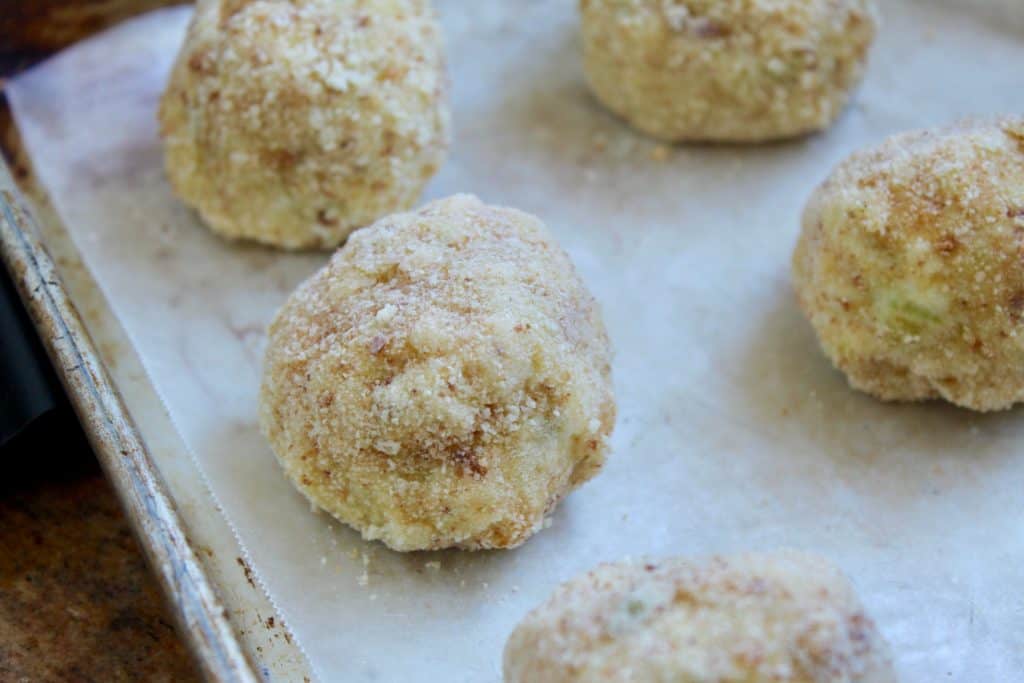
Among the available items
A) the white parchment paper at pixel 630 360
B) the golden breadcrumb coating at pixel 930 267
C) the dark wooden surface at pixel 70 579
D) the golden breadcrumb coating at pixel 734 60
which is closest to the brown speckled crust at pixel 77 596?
the dark wooden surface at pixel 70 579

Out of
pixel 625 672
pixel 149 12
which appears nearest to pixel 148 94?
pixel 149 12

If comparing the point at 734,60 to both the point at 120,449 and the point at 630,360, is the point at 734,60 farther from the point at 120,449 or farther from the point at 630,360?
the point at 120,449

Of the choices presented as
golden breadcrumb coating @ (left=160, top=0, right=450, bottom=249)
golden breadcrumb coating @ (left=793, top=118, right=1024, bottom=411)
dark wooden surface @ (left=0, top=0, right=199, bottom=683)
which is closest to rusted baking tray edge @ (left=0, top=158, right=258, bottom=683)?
dark wooden surface @ (left=0, top=0, right=199, bottom=683)

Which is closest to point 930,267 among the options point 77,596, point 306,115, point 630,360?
point 630,360

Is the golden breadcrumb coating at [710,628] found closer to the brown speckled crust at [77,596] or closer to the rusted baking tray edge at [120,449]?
the rusted baking tray edge at [120,449]

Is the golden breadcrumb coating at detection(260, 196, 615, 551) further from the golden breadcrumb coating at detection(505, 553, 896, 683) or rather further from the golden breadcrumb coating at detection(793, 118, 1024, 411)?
the golden breadcrumb coating at detection(793, 118, 1024, 411)

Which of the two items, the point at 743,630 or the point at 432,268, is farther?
the point at 432,268

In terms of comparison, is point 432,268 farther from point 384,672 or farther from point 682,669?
point 682,669
